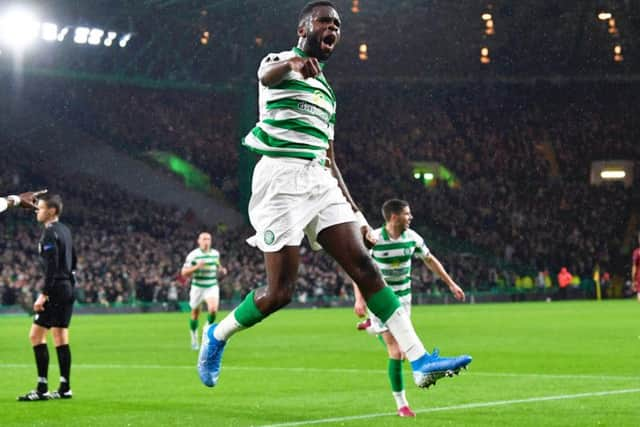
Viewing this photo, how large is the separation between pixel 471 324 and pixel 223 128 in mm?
29986

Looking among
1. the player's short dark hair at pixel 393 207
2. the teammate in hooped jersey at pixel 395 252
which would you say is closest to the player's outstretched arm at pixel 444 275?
the teammate in hooped jersey at pixel 395 252

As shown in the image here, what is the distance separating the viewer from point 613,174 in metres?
57.4

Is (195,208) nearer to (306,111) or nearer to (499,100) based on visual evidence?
(499,100)

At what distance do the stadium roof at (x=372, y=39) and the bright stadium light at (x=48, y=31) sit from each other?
0.39 m

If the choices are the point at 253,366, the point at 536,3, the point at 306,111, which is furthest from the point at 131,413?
the point at 536,3

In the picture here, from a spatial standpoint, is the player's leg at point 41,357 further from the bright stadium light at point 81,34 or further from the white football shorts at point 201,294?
the bright stadium light at point 81,34

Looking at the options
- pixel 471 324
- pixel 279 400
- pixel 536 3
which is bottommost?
pixel 471 324

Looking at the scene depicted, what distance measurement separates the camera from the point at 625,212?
55.3m

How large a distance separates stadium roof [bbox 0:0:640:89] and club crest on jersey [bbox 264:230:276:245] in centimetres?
3644

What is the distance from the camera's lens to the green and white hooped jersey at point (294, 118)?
293 inches

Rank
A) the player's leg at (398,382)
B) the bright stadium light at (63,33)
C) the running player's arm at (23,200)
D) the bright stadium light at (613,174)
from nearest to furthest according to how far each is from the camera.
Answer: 1. the player's leg at (398,382)
2. the running player's arm at (23,200)
3. the bright stadium light at (63,33)
4. the bright stadium light at (613,174)

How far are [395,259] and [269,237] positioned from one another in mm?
3237

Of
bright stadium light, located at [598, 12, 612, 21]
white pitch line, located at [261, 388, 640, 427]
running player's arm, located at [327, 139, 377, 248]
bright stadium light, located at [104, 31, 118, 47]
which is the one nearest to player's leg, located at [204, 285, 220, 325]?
white pitch line, located at [261, 388, 640, 427]

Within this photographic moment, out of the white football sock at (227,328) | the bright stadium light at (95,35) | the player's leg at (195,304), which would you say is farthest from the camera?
the bright stadium light at (95,35)
